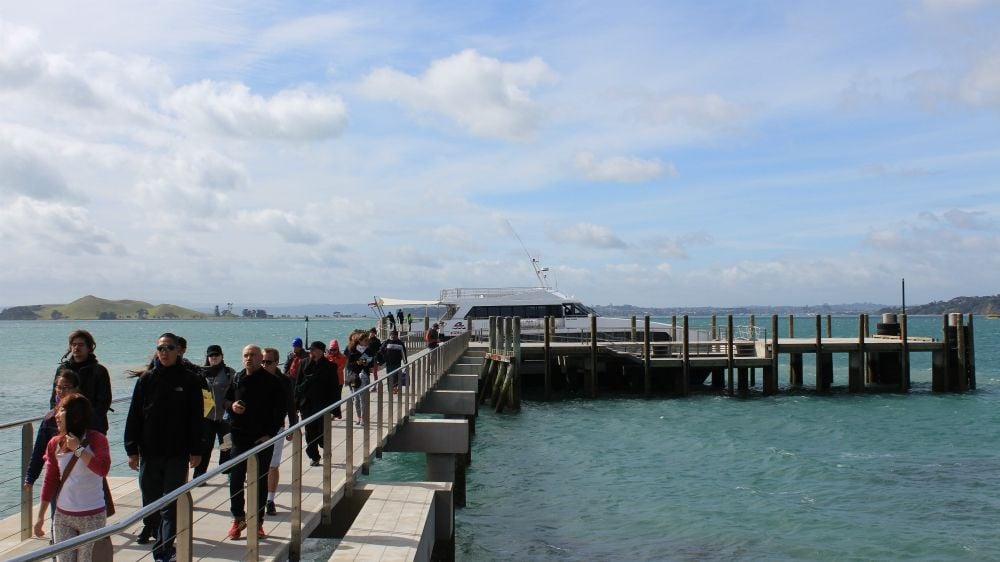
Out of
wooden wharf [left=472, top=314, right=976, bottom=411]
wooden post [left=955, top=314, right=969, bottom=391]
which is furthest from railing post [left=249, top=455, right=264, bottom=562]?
→ wooden post [left=955, top=314, right=969, bottom=391]

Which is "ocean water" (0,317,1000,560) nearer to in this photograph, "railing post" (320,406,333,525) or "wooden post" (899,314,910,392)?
"wooden post" (899,314,910,392)

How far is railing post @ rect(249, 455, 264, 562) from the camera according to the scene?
5730mm

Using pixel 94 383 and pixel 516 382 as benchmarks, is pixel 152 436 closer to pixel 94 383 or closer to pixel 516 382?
pixel 94 383

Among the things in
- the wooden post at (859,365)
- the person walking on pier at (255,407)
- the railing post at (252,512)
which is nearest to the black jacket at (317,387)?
the person walking on pier at (255,407)

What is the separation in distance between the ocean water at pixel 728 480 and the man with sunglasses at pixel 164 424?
5336 millimetres

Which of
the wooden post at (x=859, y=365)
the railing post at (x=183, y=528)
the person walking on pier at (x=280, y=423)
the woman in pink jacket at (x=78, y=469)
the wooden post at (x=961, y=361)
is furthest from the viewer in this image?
the wooden post at (x=961, y=361)

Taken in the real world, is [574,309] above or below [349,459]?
above

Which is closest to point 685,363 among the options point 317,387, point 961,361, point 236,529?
point 961,361

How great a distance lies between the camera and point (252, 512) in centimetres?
589

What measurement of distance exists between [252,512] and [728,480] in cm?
1411

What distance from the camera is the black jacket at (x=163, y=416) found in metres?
6.50

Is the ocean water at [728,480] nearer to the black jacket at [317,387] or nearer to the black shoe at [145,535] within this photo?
the black jacket at [317,387]

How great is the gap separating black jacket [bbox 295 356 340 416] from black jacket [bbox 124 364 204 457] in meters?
3.72

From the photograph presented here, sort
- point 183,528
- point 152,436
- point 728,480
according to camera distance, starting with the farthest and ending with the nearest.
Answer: point 728,480 < point 152,436 < point 183,528
